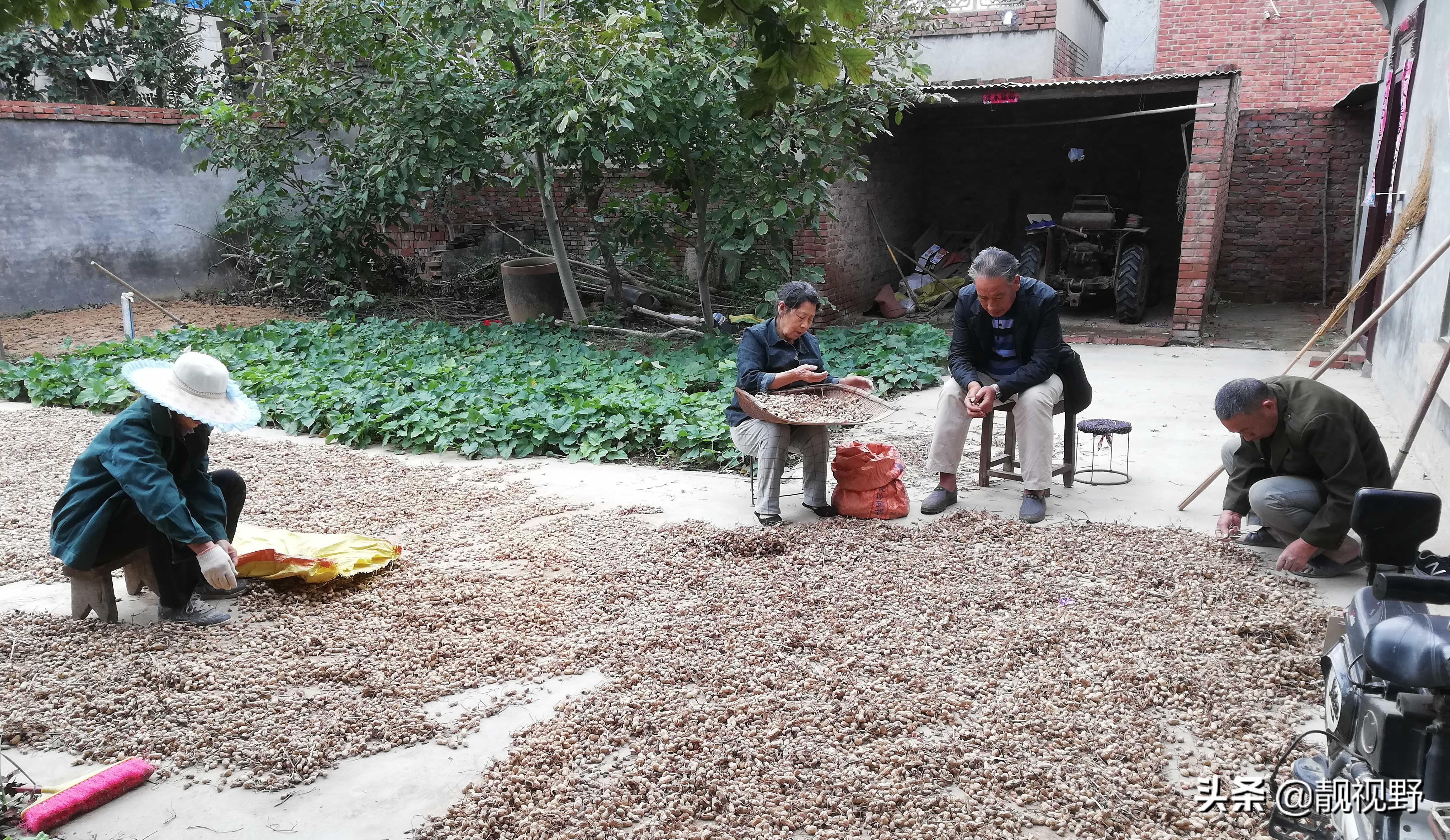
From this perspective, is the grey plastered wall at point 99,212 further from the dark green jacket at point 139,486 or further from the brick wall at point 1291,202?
the brick wall at point 1291,202

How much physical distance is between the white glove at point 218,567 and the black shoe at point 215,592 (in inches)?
19.5

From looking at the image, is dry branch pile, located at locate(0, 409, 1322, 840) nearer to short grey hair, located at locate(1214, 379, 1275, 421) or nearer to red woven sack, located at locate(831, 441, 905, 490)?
red woven sack, located at locate(831, 441, 905, 490)

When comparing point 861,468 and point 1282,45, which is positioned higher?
point 1282,45

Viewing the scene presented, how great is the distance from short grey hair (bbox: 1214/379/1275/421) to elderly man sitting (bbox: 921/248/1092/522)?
3.11 ft

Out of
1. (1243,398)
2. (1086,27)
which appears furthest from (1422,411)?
(1086,27)

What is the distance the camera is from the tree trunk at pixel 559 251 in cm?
886

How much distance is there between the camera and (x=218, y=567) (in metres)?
3.17

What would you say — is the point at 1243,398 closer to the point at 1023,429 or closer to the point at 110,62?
the point at 1023,429

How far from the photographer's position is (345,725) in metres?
2.81

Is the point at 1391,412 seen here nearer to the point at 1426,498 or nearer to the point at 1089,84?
the point at 1089,84

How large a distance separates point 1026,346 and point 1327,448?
140 centimetres

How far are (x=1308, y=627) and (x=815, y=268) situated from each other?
241 inches

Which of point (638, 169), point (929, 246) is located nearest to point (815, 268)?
point (638, 169)

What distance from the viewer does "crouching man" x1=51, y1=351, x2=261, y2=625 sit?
10.4 ft
